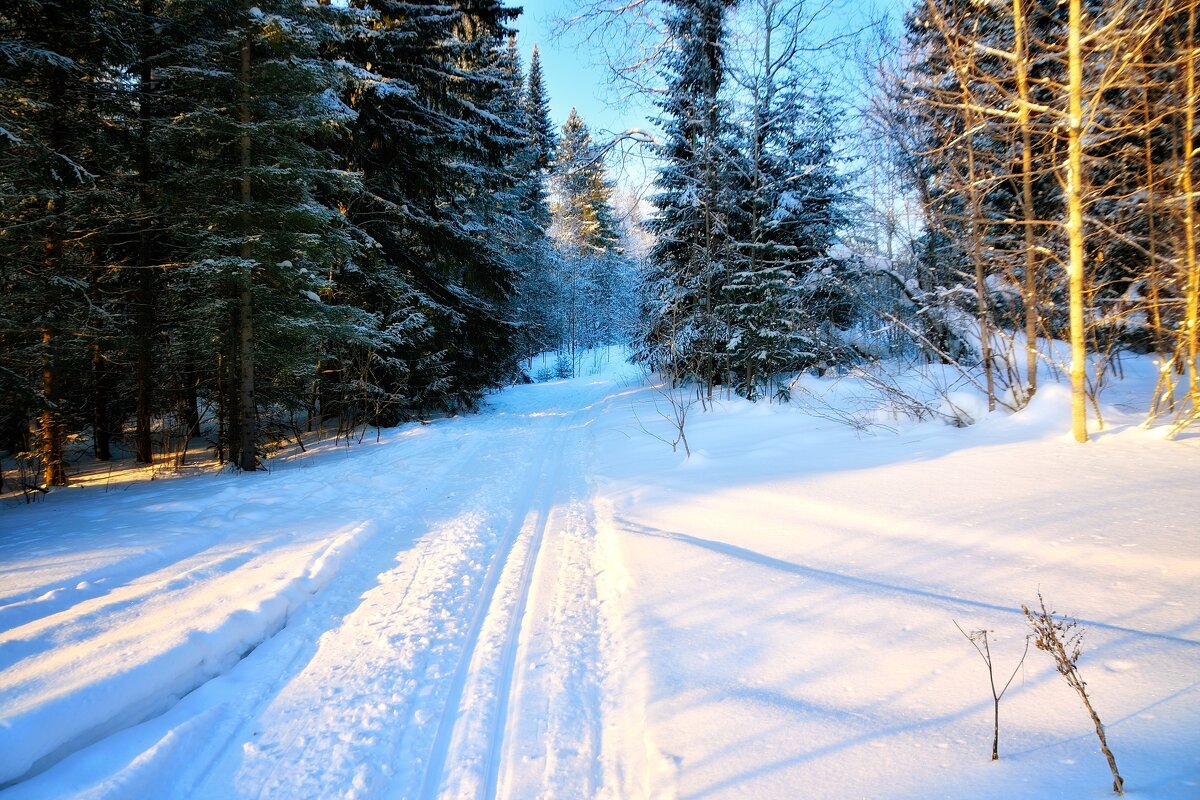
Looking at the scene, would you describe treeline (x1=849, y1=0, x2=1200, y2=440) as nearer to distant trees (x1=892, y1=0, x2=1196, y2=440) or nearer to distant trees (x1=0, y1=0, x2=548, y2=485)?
distant trees (x1=892, y1=0, x2=1196, y2=440)

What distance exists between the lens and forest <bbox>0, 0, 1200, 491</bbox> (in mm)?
6145

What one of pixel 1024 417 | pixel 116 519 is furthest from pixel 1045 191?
pixel 116 519

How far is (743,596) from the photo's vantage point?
327cm

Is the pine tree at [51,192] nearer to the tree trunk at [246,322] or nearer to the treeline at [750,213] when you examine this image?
the tree trunk at [246,322]

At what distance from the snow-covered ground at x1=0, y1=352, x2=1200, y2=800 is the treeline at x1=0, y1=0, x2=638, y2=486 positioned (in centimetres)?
329

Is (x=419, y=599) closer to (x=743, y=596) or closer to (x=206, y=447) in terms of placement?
(x=743, y=596)

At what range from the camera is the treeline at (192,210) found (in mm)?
7016

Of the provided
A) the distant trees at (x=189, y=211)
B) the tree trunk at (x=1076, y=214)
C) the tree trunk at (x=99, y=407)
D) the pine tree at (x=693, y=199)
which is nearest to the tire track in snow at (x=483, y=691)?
the distant trees at (x=189, y=211)

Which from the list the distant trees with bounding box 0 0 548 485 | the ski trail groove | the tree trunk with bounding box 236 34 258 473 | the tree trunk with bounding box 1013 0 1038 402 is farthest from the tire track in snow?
the tree trunk with bounding box 1013 0 1038 402

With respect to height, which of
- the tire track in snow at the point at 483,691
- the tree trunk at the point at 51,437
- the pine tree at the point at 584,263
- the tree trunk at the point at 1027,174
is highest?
the pine tree at the point at 584,263

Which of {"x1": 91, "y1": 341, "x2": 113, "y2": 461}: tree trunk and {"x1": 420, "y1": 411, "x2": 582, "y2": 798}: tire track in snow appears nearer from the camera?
Answer: {"x1": 420, "y1": 411, "x2": 582, "y2": 798}: tire track in snow

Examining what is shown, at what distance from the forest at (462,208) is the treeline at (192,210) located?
2.5 inches

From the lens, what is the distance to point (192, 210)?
7.59 meters

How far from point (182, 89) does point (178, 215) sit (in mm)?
2028
